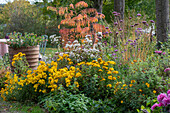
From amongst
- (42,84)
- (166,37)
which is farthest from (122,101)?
(166,37)

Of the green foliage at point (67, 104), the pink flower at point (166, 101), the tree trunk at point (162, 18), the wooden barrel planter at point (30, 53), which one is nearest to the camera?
the pink flower at point (166, 101)

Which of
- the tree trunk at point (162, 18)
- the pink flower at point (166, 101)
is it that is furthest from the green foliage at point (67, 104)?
the tree trunk at point (162, 18)

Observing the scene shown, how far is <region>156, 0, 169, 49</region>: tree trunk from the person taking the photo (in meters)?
5.82

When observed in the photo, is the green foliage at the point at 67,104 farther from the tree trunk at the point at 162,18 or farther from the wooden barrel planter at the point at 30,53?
the tree trunk at the point at 162,18

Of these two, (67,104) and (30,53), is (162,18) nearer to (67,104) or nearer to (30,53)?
(30,53)

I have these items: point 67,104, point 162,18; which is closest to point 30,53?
point 67,104

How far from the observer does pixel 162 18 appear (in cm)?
589

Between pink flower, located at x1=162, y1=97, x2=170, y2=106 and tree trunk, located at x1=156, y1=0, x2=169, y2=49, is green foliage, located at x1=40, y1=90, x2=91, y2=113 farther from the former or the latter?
tree trunk, located at x1=156, y1=0, x2=169, y2=49

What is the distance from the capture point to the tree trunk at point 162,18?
582cm

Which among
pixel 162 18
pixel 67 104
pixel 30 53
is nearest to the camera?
pixel 67 104

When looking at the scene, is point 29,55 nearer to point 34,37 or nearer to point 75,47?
point 34,37

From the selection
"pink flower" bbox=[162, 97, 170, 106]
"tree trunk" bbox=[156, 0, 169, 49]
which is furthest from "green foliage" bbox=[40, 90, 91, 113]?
"tree trunk" bbox=[156, 0, 169, 49]

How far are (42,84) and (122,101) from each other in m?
1.48

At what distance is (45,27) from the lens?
1608 cm
